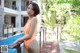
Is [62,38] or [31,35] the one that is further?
[62,38]

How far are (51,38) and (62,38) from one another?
2.67ft

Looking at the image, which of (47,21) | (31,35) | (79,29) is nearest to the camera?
(31,35)

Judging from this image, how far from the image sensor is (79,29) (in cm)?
950

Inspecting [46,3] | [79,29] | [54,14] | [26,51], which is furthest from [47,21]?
[26,51]

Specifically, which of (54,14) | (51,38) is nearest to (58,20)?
(54,14)

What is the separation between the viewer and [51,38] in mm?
13992

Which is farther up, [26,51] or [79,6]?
[79,6]

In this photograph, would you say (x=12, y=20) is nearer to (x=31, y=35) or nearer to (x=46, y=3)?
(x=46, y=3)

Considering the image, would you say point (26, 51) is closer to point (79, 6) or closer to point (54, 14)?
point (79, 6)

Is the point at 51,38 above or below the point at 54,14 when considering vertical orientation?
below

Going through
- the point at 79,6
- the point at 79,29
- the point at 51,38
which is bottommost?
the point at 51,38

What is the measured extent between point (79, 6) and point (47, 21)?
8.22 metres

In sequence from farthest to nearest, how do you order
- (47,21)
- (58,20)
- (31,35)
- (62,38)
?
(58,20), (47,21), (62,38), (31,35)

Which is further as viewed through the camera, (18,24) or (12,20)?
(12,20)
